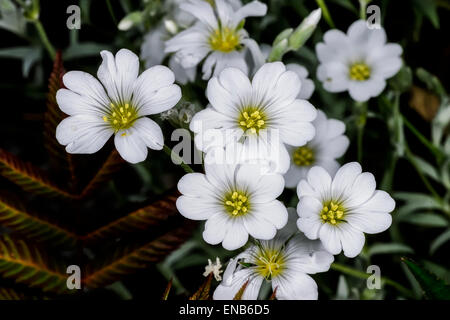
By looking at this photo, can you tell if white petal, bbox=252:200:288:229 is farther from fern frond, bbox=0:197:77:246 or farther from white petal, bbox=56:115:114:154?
fern frond, bbox=0:197:77:246

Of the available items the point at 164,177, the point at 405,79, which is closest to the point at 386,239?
the point at 405,79

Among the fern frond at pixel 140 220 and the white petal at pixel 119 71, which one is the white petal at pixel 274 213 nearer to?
the fern frond at pixel 140 220

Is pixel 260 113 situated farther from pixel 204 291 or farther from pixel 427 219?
pixel 427 219

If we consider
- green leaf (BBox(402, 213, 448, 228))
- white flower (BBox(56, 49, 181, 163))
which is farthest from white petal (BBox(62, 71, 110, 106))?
green leaf (BBox(402, 213, 448, 228))

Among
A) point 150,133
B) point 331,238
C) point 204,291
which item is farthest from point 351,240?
point 150,133

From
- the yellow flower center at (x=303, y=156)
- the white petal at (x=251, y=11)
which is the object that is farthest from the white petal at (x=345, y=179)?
the white petal at (x=251, y=11)

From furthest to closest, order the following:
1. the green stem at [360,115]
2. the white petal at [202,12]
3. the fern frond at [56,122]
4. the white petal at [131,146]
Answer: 1. the green stem at [360,115]
2. the white petal at [202,12]
3. the fern frond at [56,122]
4. the white petal at [131,146]
